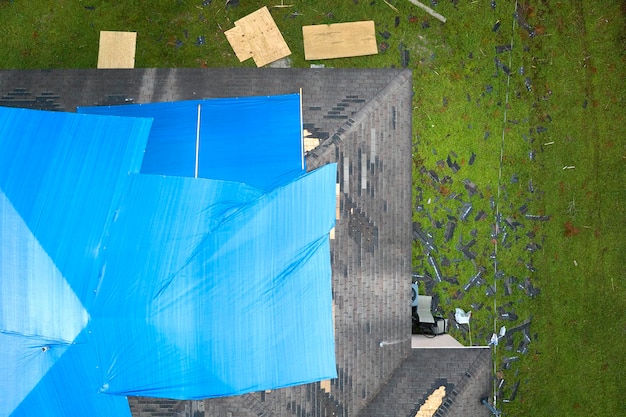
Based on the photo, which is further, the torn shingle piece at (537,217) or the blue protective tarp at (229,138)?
the torn shingle piece at (537,217)

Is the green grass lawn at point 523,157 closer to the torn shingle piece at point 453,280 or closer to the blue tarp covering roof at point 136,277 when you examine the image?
the torn shingle piece at point 453,280

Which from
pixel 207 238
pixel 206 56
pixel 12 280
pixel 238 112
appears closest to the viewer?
pixel 12 280

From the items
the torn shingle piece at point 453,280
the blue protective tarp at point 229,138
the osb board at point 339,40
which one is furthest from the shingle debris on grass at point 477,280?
the osb board at point 339,40

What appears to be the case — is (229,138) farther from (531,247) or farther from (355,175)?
(531,247)

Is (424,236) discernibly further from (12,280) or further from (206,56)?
(12,280)

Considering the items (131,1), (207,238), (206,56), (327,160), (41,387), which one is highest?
(131,1)

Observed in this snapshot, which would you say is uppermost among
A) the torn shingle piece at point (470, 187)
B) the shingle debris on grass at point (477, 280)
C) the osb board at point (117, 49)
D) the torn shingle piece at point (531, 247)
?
the osb board at point (117, 49)

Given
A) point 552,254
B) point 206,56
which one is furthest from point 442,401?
point 206,56

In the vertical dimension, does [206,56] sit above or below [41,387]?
above
